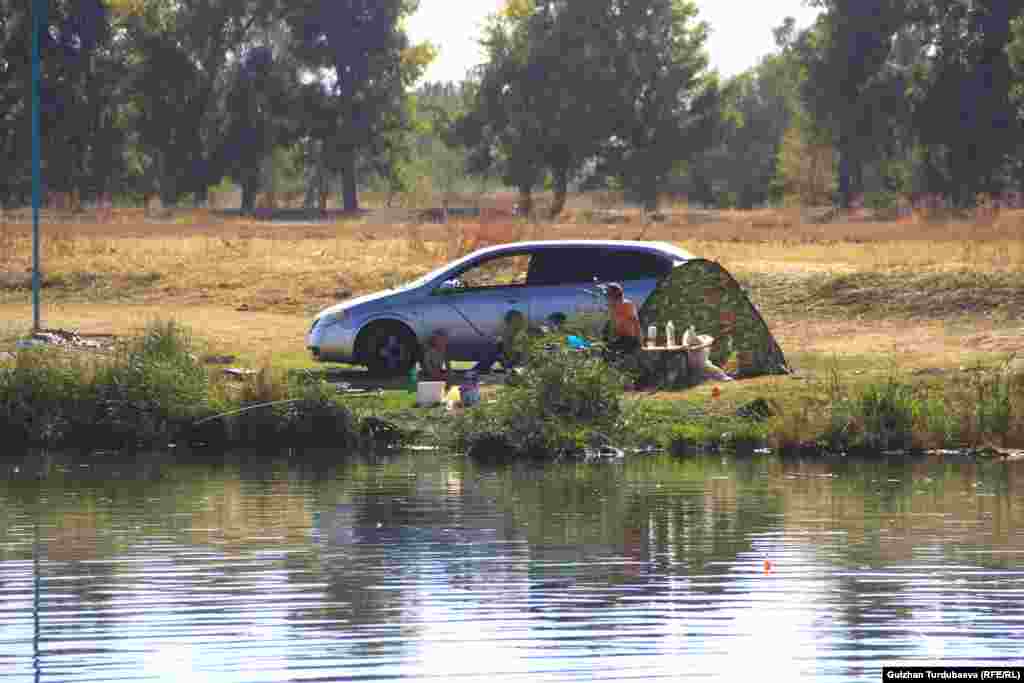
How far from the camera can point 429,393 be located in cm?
2231

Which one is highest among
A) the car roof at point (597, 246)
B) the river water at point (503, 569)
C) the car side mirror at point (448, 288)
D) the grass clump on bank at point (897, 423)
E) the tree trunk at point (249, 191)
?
the tree trunk at point (249, 191)

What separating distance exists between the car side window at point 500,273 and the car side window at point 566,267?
0.70ft

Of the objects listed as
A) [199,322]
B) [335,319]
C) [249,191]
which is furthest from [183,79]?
[335,319]

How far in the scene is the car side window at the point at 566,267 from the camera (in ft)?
81.5

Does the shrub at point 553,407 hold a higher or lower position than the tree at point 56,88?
lower

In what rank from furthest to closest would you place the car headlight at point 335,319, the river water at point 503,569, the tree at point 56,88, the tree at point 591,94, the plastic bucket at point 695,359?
the tree at point 591,94
the tree at point 56,88
the car headlight at point 335,319
the plastic bucket at point 695,359
the river water at point 503,569

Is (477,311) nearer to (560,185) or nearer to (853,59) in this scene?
(853,59)

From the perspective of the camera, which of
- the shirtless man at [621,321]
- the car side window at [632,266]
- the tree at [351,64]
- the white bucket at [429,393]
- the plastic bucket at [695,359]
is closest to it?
the white bucket at [429,393]

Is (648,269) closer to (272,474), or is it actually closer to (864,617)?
(272,474)

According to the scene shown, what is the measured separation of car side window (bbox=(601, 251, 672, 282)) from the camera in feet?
81.8

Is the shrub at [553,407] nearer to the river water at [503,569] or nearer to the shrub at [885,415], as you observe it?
the river water at [503,569]

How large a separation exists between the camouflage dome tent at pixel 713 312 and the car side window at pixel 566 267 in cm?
106

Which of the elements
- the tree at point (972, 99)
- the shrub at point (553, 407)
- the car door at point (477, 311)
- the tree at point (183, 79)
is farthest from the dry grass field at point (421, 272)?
the tree at point (183, 79)

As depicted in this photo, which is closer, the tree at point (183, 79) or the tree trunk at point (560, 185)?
the tree trunk at point (560, 185)
